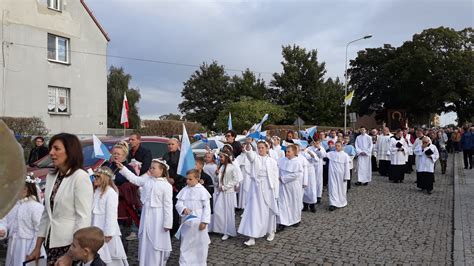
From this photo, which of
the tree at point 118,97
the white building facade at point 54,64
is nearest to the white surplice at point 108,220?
the white building facade at point 54,64

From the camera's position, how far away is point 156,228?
18.2ft

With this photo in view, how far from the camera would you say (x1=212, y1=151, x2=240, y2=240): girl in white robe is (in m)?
7.84

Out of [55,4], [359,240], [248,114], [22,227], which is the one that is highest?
[55,4]

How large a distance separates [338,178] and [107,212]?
24.2ft

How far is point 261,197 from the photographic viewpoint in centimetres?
770

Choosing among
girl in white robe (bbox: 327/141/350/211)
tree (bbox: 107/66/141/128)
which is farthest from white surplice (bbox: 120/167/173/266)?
tree (bbox: 107/66/141/128)

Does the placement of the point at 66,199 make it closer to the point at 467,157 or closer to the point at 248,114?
the point at 467,157

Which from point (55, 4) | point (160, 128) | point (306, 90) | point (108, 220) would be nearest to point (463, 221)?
point (108, 220)

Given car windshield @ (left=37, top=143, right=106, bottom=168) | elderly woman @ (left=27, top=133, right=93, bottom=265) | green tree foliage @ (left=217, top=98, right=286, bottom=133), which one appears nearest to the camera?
elderly woman @ (left=27, top=133, right=93, bottom=265)

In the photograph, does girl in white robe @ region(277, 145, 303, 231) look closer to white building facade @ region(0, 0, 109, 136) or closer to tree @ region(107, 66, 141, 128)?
white building facade @ region(0, 0, 109, 136)

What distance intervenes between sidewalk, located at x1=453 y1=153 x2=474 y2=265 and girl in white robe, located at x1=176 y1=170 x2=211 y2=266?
12.0 ft

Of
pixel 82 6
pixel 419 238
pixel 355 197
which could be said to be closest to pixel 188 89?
pixel 82 6

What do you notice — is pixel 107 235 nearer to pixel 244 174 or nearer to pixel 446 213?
pixel 244 174

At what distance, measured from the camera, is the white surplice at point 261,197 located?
298 inches
